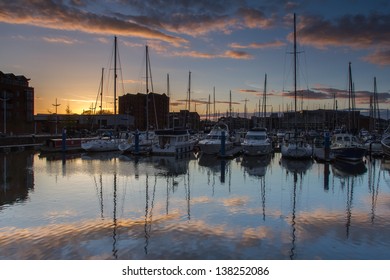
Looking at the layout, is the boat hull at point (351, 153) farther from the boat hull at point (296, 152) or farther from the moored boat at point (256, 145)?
the moored boat at point (256, 145)

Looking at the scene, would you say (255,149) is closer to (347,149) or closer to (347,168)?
(347,149)

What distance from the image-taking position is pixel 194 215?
14.0m

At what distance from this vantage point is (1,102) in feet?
234

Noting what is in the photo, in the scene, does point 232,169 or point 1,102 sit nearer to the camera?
point 232,169

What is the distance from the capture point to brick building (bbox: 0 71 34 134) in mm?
71500

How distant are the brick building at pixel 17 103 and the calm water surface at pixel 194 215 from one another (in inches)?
2015

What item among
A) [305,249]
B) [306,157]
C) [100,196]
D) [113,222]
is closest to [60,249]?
[113,222]

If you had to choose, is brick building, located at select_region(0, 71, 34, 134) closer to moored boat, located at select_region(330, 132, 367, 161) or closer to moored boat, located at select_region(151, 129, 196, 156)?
moored boat, located at select_region(151, 129, 196, 156)

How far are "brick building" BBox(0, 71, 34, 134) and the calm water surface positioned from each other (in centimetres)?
A: 5119

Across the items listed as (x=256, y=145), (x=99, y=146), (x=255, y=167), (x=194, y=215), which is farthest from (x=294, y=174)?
(x=99, y=146)

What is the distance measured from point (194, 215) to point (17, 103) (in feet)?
236

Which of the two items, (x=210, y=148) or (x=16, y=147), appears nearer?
(x=210, y=148)

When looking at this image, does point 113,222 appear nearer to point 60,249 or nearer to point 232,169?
point 60,249

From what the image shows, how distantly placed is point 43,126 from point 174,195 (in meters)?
76.8
